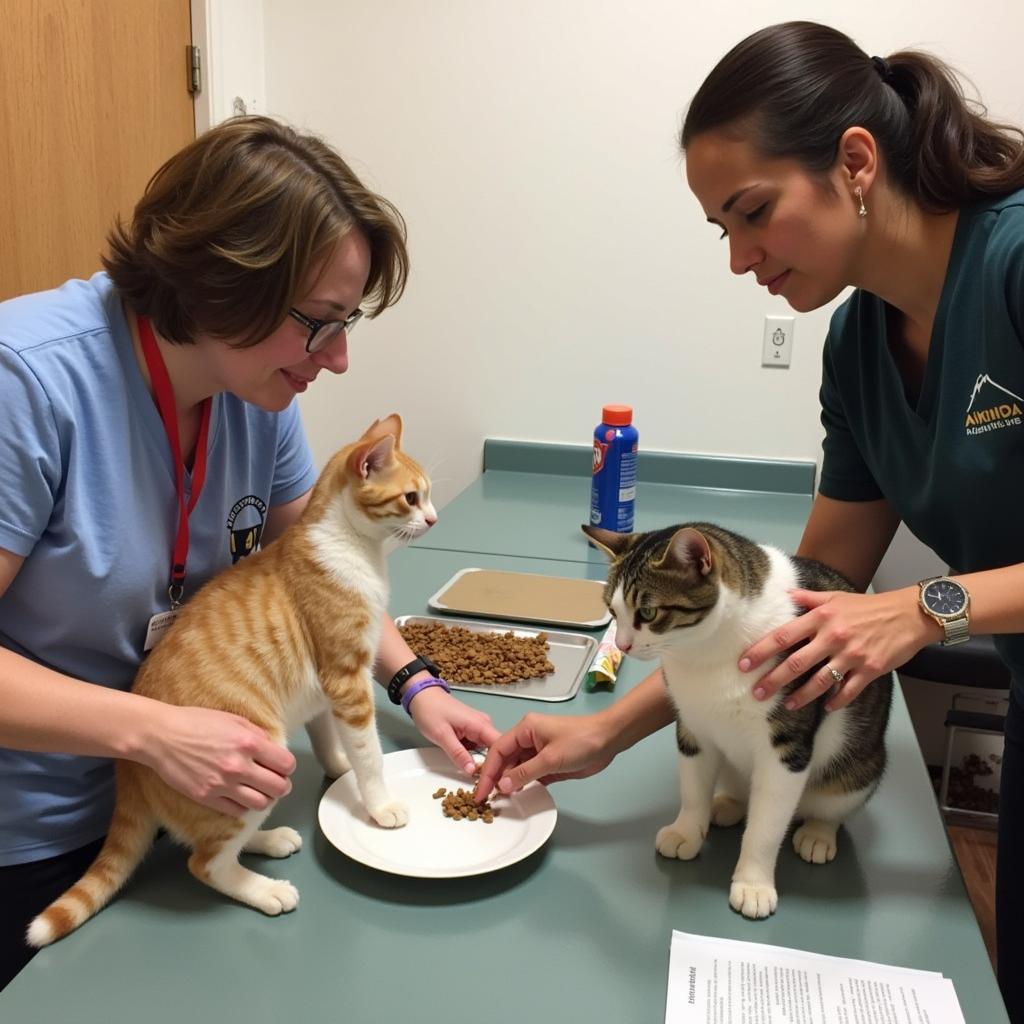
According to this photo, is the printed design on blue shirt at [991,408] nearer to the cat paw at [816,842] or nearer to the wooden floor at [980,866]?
the cat paw at [816,842]

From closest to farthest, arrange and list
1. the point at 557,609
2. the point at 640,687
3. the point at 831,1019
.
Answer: the point at 831,1019 < the point at 640,687 < the point at 557,609

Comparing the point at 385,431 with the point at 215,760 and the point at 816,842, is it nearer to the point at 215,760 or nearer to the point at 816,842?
the point at 215,760

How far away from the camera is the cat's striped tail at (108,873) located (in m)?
0.90

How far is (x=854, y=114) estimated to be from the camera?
1102 mm

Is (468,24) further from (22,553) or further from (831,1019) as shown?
(831,1019)

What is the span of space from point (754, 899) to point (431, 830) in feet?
1.25

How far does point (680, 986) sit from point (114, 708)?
0.64 meters

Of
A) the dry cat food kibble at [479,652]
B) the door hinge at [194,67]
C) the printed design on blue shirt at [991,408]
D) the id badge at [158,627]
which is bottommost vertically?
the dry cat food kibble at [479,652]

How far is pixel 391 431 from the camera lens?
133 cm

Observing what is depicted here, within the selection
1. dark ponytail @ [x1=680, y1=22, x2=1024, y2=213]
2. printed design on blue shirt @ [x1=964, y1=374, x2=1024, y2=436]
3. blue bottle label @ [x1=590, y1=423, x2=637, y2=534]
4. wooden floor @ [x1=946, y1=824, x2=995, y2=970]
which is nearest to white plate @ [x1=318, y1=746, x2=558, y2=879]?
printed design on blue shirt @ [x1=964, y1=374, x2=1024, y2=436]

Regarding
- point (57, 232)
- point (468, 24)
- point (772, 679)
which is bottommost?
point (772, 679)

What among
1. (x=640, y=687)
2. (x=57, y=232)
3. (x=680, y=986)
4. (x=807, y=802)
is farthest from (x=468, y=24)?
(x=680, y=986)

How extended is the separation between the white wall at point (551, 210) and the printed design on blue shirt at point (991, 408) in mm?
1468

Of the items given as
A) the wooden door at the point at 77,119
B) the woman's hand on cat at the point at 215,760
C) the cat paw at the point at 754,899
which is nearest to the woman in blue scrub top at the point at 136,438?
the woman's hand on cat at the point at 215,760
